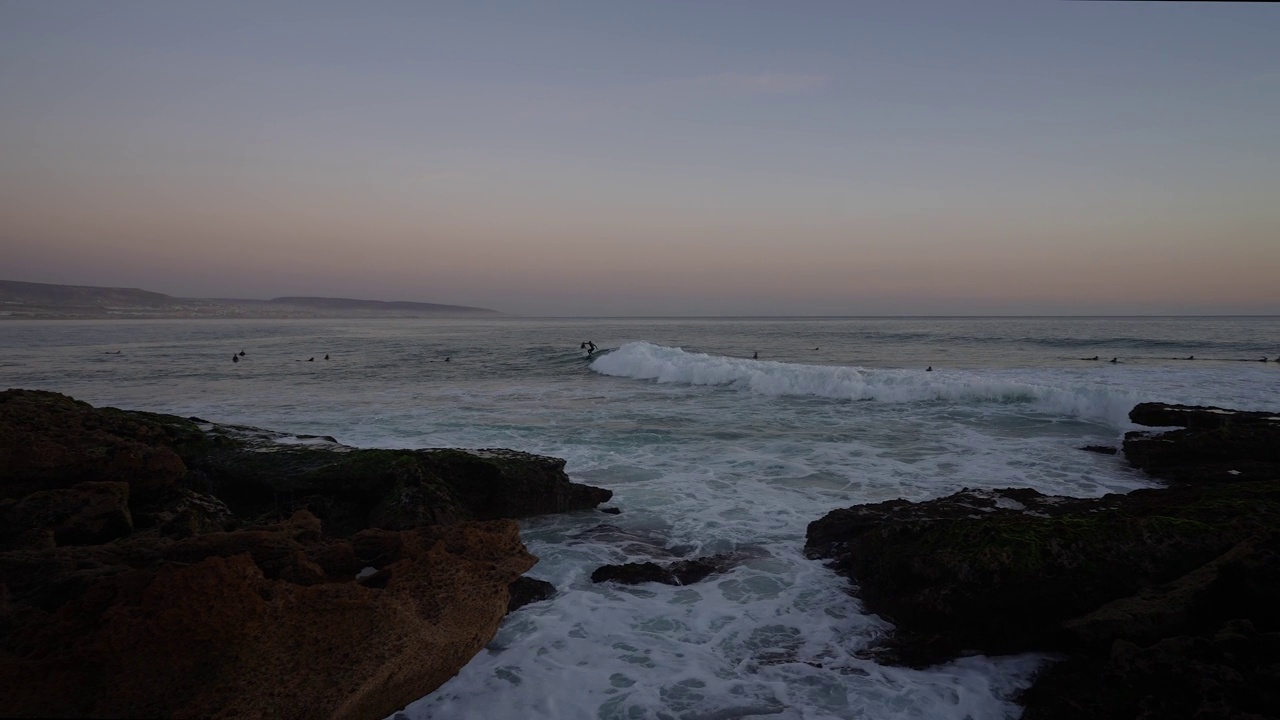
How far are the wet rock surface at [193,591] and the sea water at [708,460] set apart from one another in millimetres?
948

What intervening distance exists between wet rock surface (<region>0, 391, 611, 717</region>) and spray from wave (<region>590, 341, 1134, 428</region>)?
54.8 ft

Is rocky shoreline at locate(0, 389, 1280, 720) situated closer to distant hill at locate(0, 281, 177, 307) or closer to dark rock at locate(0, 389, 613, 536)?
dark rock at locate(0, 389, 613, 536)

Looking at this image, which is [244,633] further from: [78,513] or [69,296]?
[69,296]

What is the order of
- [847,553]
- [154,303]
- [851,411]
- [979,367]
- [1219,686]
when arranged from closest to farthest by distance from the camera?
[1219,686]
[847,553]
[851,411]
[979,367]
[154,303]

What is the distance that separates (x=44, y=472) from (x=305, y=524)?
2.55m

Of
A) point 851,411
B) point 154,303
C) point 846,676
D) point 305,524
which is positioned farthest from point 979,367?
point 154,303

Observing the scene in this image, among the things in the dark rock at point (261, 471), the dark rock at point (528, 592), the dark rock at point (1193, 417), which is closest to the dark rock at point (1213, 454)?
the dark rock at point (1193, 417)

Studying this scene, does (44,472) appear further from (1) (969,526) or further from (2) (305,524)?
(1) (969,526)

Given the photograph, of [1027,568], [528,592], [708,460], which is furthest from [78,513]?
[708,460]

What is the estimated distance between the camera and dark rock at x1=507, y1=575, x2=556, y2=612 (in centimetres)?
584

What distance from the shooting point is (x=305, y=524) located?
4926 mm

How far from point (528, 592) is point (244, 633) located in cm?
319

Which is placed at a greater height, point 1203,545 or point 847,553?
point 1203,545

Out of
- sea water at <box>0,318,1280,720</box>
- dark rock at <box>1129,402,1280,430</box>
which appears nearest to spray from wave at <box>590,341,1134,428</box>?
sea water at <box>0,318,1280,720</box>
